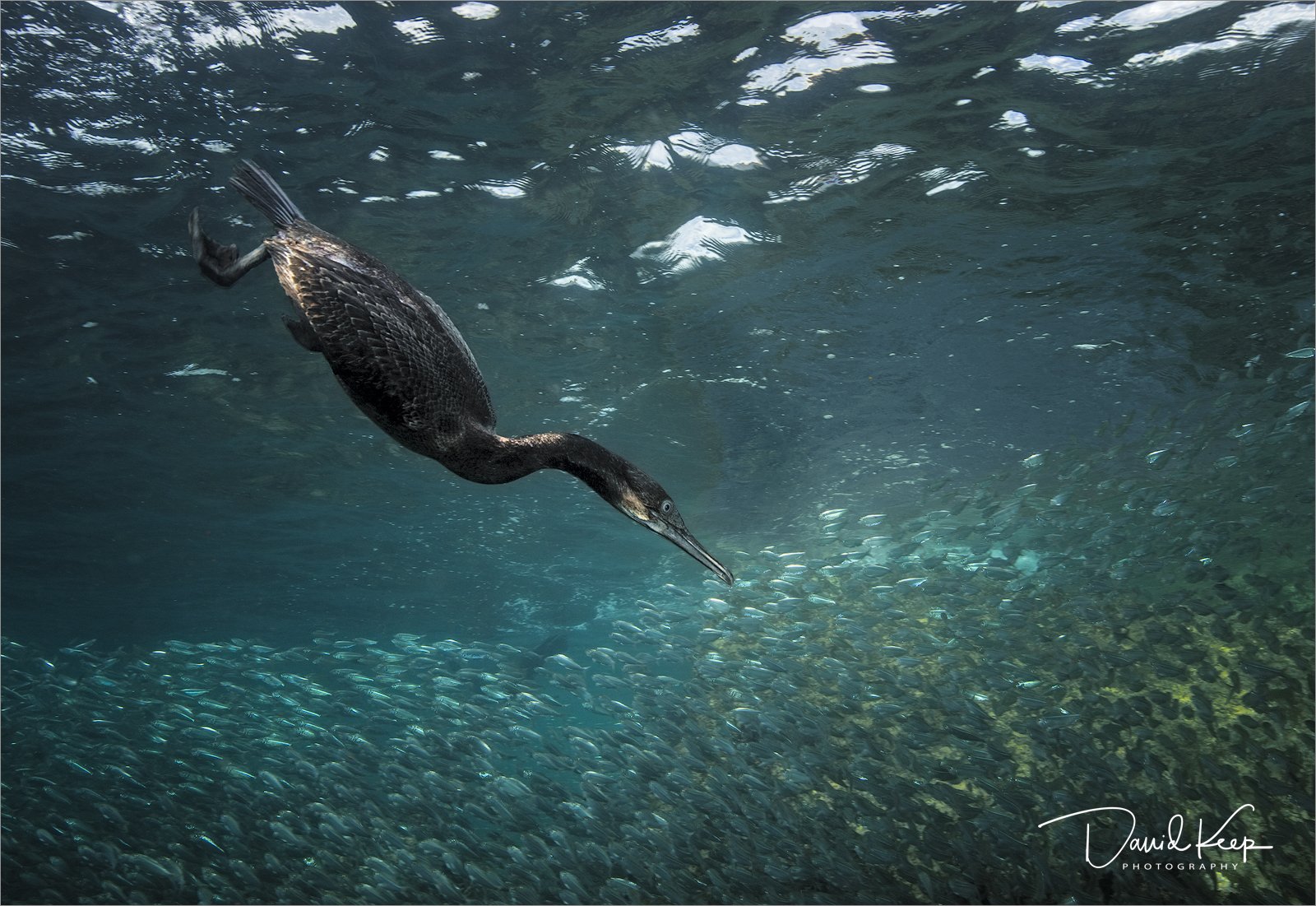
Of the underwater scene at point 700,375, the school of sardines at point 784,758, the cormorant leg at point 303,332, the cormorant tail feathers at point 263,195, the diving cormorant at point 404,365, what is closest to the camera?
the diving cormorant at point 404,365

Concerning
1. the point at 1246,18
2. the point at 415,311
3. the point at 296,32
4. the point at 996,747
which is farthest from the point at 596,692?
the point at 1246,18

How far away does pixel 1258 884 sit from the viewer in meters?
8.09

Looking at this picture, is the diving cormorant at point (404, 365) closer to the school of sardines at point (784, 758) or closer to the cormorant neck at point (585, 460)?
the cormorant neck at point (585, 460)

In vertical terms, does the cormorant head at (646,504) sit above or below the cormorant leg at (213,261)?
below

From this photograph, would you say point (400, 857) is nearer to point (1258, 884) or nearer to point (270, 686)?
point (270, 686)

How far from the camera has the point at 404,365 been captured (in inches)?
77.7

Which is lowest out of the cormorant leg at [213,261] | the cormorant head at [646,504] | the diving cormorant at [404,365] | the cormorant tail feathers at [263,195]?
the cormorant head at [646,504]

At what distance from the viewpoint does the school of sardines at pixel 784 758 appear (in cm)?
786

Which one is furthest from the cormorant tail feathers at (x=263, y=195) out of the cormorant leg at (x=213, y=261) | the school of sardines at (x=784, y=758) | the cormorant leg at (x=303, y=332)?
the school of sardines at (x=784, y=758)

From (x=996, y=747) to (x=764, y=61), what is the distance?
7.70m

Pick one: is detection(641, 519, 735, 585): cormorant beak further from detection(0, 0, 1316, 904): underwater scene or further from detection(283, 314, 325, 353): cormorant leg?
detection(283, 314, 325, 353): cormorant leg

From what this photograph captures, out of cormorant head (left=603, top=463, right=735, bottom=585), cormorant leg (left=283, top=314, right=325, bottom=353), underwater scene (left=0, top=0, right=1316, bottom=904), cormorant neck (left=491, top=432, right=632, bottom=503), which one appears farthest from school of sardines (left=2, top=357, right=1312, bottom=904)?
cormorant leg (left=283, top=314, right=325, bottom=353)

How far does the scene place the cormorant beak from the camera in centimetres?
242

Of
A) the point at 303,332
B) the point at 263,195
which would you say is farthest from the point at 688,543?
the point at 263,195
